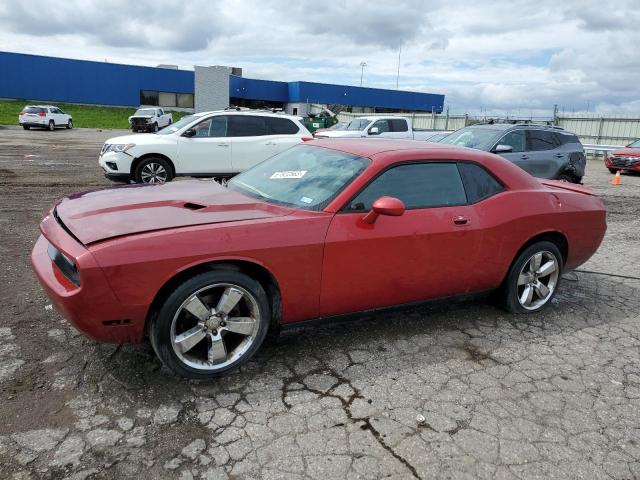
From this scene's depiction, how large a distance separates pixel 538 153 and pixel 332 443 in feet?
31.8

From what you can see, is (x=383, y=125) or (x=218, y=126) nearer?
(x=218, y=126)

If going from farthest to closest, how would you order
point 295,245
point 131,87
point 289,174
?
point 131,87
point 289,174
point 295,245

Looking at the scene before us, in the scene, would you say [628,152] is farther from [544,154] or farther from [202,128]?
[202,128]

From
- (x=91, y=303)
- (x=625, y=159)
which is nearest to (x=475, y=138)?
(x=625, y=159)

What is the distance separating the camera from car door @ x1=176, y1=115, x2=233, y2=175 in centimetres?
1003

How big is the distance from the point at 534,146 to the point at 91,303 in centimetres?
1015

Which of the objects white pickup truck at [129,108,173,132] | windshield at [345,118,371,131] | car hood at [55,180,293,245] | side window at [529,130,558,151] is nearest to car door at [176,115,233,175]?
car hood at [55,180,293,245]

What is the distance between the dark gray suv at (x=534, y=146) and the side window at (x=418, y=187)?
663 centimetres

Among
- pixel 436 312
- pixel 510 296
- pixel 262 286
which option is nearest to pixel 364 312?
pixel 262 286

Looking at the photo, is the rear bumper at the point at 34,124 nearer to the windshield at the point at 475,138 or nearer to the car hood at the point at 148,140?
the car hood at the point at 148,140

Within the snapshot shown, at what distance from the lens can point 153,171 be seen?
32.2 feet

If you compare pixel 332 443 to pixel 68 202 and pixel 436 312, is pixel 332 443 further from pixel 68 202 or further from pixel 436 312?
pixel 68 202

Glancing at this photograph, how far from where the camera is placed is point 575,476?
8.26 feet

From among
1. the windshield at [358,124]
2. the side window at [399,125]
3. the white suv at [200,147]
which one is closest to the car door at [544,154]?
the white suv at [200,147]
